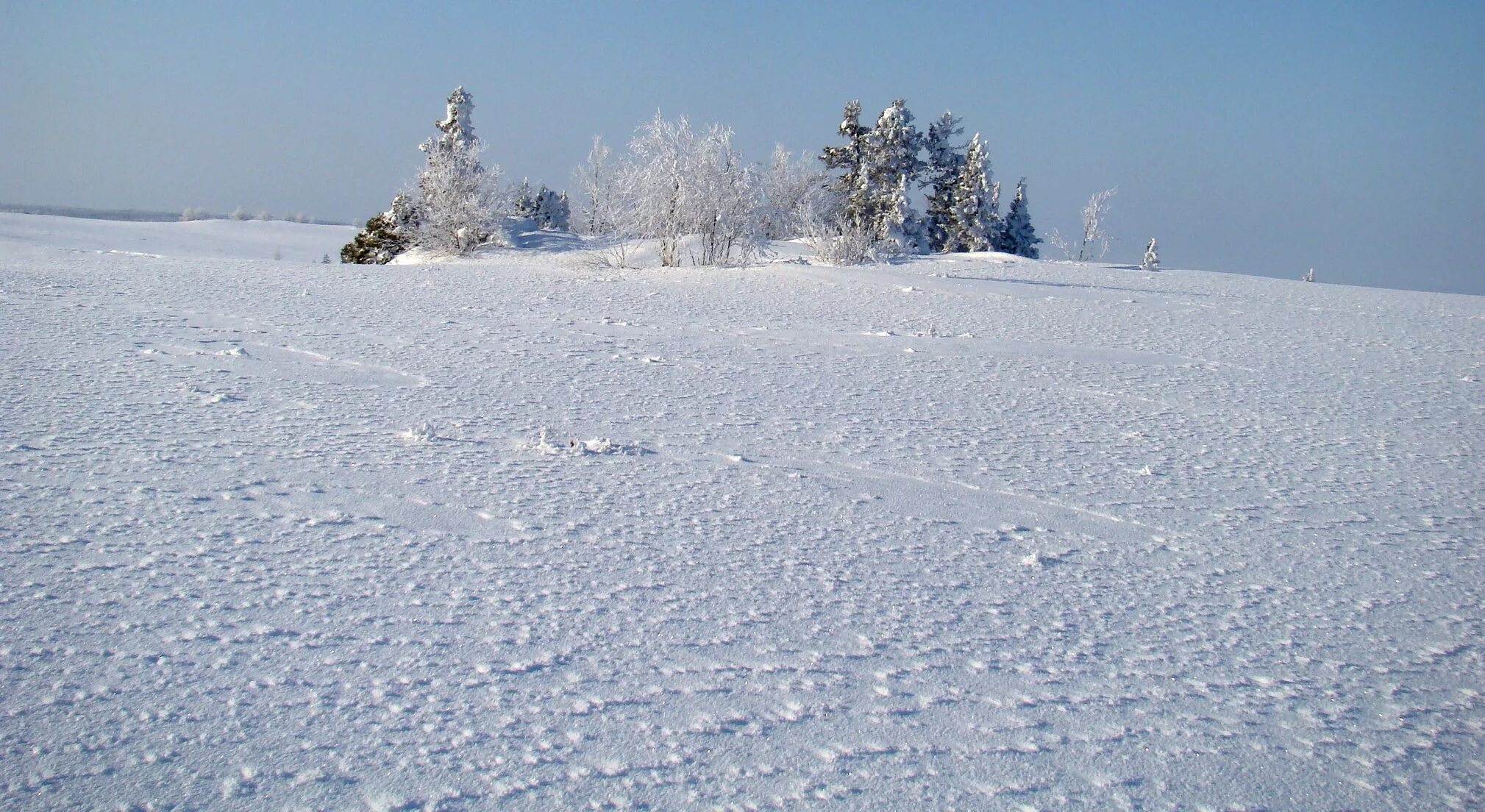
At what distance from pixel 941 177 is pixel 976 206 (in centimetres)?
379

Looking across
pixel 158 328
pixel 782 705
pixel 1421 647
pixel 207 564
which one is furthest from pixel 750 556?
pixel 158 328

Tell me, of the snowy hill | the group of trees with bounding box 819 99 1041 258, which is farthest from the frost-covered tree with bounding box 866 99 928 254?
the snowy hill

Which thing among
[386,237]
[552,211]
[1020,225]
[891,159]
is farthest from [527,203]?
[1020,225]

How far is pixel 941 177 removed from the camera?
38.8 meters

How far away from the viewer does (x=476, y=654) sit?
2.16 metres

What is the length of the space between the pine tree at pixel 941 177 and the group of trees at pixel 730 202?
0.14 feet

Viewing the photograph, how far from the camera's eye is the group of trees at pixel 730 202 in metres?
15.2

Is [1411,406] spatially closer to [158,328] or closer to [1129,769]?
[1129,769]

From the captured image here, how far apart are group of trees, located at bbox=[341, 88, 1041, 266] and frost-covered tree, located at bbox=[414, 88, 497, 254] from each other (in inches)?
1.6

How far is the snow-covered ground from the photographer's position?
6.03ft

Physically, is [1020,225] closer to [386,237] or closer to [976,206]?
[976,206]

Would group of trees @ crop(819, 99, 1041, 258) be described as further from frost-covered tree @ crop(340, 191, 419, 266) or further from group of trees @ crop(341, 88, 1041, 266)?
frost-covered tree @ crop(340, 191, 419, 266)

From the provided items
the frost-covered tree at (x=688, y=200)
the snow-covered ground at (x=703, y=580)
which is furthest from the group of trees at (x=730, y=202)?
the snow-covered ground at (x=703, y=580)

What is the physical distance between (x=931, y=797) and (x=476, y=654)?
3.52ft
